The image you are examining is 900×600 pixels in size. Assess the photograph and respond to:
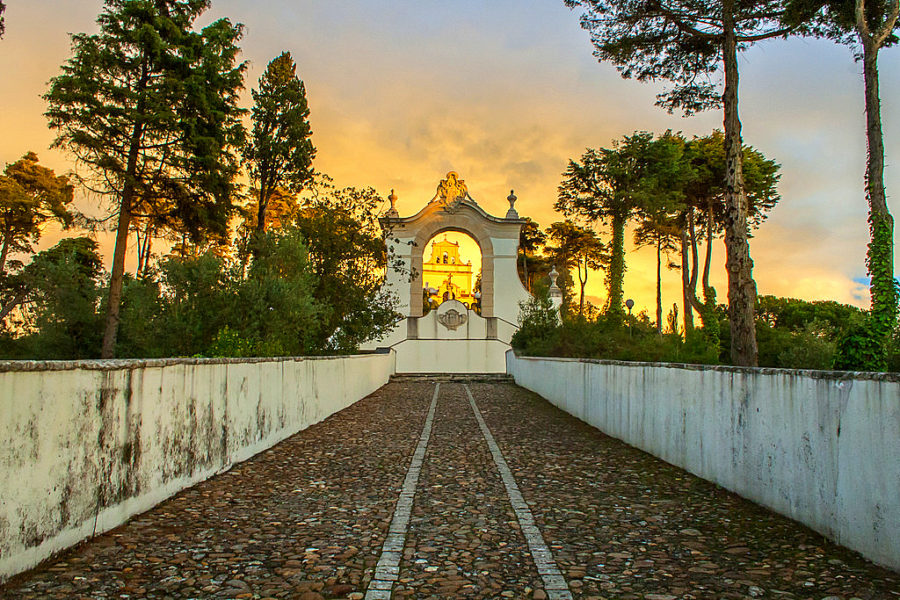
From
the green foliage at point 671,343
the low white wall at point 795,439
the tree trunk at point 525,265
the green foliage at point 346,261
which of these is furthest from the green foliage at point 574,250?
the low white wall at point 795,439

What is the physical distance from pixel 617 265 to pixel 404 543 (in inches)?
1307

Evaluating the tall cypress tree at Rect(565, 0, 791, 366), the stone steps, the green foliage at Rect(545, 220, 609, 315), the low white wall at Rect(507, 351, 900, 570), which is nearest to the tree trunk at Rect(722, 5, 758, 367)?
the tall cypress tree at Rect(565, 0, 791, 366)

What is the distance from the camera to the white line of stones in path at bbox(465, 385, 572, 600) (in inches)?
148

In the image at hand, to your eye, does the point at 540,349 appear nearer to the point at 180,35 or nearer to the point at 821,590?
the point at 180,35

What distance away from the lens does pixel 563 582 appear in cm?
388

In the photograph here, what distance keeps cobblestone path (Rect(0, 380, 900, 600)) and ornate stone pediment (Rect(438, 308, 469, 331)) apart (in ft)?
87.1

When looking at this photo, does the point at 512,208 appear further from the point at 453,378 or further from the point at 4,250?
the point at 4,250

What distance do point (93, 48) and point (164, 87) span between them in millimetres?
2314

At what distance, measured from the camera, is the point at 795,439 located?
514cm

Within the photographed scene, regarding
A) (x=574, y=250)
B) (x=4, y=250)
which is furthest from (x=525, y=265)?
(x=4, y=250)

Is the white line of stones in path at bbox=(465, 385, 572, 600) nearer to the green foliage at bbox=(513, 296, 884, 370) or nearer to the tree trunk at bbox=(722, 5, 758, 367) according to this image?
the tree trunk at bbox=(722, 5, 758, 367)

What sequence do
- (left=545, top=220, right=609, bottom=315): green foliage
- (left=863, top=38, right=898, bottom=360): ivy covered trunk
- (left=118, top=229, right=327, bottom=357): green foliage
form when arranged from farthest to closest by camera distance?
(left=545, top=220, right=609, bottom=315): green foliage
(left=863, top=38, right=898, bottom=360): ivy covered trunk
(left=118, top=229, right=327, bottom=357): green foliage

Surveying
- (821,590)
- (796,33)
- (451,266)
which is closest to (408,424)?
(821,590)

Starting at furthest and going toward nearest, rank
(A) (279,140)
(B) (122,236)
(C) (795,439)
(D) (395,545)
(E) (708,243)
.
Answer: (E) (708,243)
(A) (279,140)
(B) (122,236)
(C) (795,439)
(D) (395,545)
